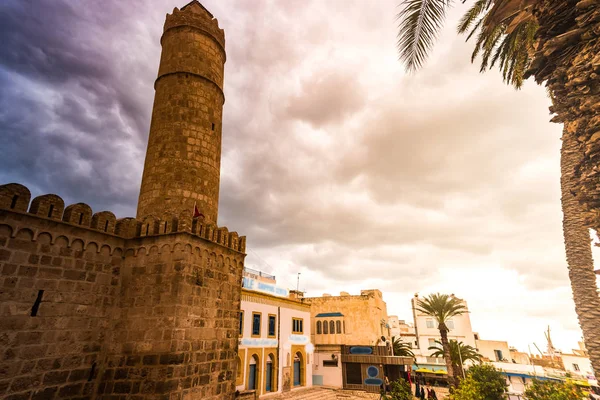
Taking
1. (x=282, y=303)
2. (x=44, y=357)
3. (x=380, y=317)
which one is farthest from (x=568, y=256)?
(x=380, y=317)

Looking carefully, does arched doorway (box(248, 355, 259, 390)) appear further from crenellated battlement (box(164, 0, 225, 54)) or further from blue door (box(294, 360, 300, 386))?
crenellated battlement (box(164, 0, 225, 54))

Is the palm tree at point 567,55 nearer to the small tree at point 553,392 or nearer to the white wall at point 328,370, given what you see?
the small tree at point 553,392

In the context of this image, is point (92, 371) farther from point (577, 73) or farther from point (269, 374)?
point (269, 374)

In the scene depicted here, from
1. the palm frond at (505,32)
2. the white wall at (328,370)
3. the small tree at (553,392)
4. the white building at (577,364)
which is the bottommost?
the white building at (577,364)

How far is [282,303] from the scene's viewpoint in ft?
84.9

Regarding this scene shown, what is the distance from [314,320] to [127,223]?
1117 inches

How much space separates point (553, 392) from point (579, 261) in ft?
17.0

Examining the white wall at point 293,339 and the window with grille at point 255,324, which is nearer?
the window with grille at point 255,324

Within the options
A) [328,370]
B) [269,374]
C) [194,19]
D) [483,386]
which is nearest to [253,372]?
[269,374]

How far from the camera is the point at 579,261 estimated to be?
1132 cm

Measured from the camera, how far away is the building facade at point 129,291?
6.22 m

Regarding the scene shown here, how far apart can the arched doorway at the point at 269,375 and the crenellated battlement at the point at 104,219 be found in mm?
17548

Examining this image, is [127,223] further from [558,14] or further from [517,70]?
[517,70]

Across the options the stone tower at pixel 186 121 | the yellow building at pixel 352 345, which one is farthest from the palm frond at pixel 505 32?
the yellow building at pixel 352 345
